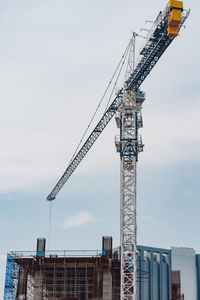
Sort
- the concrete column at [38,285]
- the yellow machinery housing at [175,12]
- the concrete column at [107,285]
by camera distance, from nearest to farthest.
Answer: the yellow machinery housing at [175,12] < the concrete column at [107,285] < the concrete column at [38,285]

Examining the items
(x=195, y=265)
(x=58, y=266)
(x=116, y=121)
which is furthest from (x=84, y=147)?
(x=195, y=265)

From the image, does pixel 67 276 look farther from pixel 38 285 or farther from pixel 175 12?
pixel 175 12

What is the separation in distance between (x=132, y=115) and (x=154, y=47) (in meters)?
11.3

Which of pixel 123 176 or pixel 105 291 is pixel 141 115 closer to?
pixel 123 176

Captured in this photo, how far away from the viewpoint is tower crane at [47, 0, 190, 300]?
53.4 metres

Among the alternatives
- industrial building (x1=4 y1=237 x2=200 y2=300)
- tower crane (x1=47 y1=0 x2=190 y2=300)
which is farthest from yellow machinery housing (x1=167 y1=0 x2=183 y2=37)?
industrial building (x1=4 y1=237 x2=200 y2=300)

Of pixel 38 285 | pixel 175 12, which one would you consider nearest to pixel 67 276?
pixel 38 285

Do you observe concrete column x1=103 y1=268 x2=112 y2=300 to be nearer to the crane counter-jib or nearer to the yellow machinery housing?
the crane counter-jib

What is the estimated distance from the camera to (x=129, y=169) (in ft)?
204

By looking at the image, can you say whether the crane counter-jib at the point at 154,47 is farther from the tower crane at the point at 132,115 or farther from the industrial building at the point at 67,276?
the industrial building at the point at 67,276

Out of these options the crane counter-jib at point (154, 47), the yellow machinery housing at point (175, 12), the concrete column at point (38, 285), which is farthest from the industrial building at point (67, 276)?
the yellow machinery housing at point (175, 12)

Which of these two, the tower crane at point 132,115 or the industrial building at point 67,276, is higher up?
the tower crane at point 132,115

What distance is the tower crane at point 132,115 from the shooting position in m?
53.4

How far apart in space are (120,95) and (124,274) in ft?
91.2
